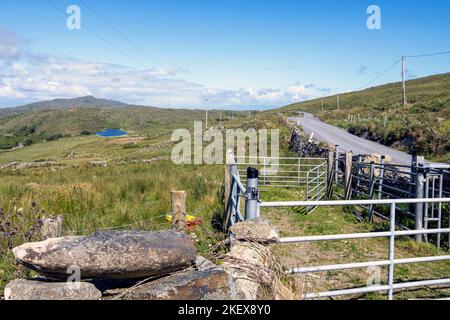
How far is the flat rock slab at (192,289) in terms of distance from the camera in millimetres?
2988

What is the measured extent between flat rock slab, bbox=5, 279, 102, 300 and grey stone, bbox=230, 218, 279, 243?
1432 millimetres

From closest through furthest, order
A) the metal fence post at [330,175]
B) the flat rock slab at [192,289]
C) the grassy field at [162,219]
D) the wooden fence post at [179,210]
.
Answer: the flat rock slab at [192,289] → the grassy field at [162,219] → the wooden fence post at [179,210] → the metal fence post at [330,175]

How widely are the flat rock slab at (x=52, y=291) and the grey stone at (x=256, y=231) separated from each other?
4.70 ft

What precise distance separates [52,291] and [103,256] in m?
0.51

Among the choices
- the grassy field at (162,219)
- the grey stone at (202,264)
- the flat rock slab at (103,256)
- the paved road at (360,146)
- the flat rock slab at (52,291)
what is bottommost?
the grassy field at (162,219)

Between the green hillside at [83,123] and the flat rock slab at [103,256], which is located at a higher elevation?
the green hillside at [83,123]

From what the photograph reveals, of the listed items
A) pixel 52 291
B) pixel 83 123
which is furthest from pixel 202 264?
pixel 83 123

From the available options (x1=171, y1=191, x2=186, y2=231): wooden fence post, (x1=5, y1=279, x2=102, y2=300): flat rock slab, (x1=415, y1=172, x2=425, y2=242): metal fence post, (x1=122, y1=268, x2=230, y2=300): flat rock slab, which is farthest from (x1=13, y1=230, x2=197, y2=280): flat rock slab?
(x1=415, y1=172, x2=425, y2=242): metal fence post

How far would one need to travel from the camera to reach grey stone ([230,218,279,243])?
12.0 ft

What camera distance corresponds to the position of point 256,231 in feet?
12.1

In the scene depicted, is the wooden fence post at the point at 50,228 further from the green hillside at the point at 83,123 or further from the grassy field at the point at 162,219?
the green hillside at the point at 83,123

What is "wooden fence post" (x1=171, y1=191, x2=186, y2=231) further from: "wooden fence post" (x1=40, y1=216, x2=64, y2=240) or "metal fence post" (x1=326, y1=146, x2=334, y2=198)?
"metal fence post" (x1=326, y1=146, x2=334, y2=198)

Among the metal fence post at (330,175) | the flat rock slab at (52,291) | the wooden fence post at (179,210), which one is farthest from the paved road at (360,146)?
the flat rock slab at (52,291)
